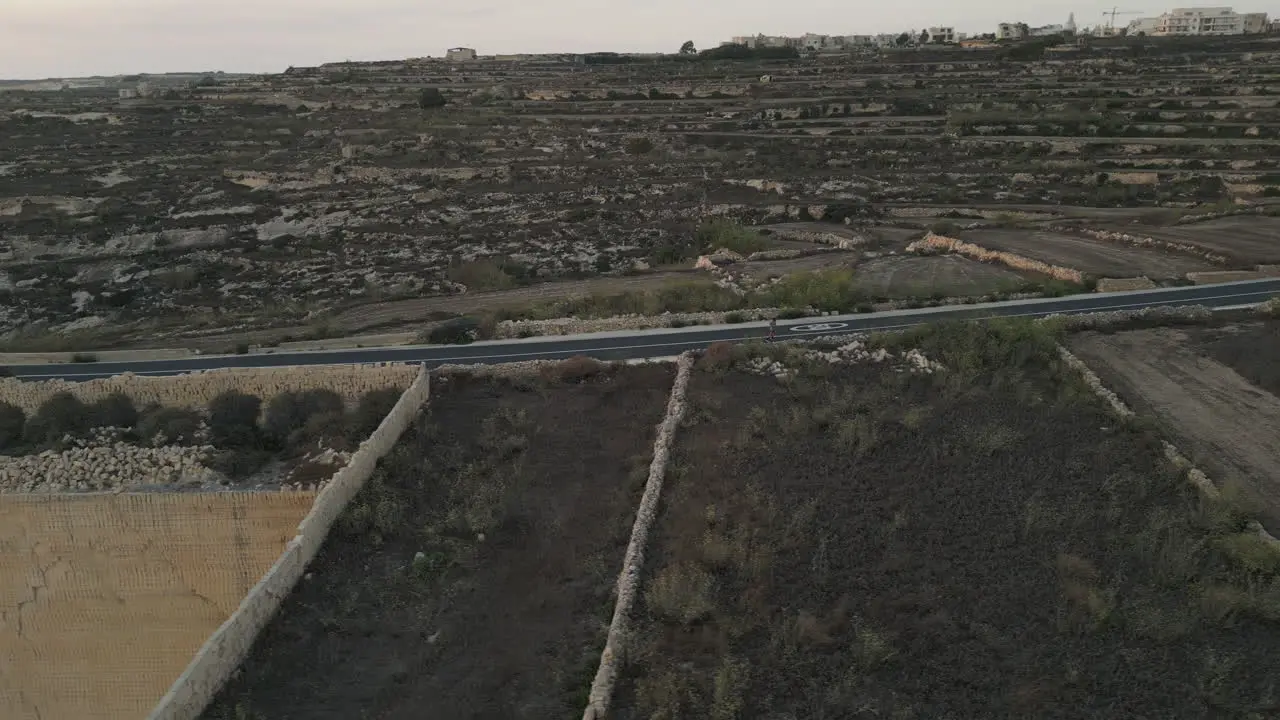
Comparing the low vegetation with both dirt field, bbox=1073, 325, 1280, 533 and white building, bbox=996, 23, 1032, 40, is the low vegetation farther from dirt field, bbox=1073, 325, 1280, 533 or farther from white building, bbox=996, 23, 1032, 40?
white building, bbox=996, 23, 1032, 40

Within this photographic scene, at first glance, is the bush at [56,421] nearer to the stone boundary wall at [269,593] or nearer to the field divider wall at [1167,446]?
the stone boundary wall at [269,593]

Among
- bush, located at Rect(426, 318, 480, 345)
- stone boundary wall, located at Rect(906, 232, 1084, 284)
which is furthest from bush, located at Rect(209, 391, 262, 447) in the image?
stone boundary wall, located at Rect(906, 232, 1084, 284)

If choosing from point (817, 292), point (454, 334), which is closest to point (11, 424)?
point (454, 334)

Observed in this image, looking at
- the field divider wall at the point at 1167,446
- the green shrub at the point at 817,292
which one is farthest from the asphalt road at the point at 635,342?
the field divider wall at the point at 1167,446

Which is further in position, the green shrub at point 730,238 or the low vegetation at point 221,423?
the green shrub at point 730,238

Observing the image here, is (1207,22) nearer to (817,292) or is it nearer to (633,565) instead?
(817,292)
